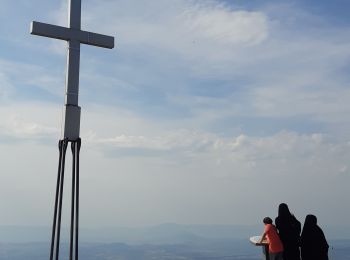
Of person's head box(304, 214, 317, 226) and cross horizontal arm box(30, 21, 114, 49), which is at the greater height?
cross horizontal arm box(30, 21, 114, 49)

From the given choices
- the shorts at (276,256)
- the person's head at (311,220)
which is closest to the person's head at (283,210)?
the person's head at (311,220)

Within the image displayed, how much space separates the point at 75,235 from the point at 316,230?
499cm

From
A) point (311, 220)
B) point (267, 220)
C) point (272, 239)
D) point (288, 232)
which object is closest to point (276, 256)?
point (272, 239)

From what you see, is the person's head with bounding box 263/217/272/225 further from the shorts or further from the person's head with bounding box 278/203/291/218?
the shorts

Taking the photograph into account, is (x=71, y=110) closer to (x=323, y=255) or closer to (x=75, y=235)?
(x=75, y=235)

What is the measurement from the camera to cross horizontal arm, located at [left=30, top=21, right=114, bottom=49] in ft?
27.6

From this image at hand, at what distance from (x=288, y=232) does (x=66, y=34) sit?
233 inches

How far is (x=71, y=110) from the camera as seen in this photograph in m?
8.12

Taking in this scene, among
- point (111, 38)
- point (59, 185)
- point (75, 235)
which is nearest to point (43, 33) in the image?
point (111, 38)

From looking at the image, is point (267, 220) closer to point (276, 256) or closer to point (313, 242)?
point (276, 256)

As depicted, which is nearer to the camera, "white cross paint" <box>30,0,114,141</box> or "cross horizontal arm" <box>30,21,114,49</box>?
"white cross paint" <box>30,0,114,141</box>

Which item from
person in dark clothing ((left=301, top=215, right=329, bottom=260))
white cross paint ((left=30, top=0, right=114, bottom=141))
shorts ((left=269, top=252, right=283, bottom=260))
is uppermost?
white cross paint ((left=30, top=0, right=114, bottom=141))

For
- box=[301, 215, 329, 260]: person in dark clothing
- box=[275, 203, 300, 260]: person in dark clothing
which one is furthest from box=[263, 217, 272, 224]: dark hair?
box=[301, 215, 329, 260]: person in dark clothing

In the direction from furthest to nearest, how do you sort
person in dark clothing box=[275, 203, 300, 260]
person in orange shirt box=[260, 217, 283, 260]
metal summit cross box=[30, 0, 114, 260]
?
person in dark clothing box=[275, 203, 300, 260] → person in orange shirt box=[260, 217, 283, 260] → metal summit cross box=[30, 0, 114, 260]
